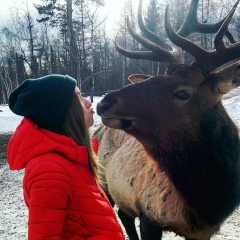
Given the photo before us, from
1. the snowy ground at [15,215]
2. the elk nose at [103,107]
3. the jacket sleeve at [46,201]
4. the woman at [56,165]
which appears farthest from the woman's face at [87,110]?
the snowy ground at [15,215]

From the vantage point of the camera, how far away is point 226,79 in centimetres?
311

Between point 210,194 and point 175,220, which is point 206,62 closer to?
point 210,194

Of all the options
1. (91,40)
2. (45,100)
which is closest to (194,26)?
(45,100)

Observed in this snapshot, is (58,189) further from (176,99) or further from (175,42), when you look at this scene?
(175,42)

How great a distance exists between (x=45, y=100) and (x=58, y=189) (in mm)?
553

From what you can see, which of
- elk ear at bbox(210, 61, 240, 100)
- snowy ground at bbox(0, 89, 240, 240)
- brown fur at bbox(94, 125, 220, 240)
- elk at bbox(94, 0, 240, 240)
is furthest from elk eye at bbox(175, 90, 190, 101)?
snowy ground at bbox(0, 89, 240, 240)

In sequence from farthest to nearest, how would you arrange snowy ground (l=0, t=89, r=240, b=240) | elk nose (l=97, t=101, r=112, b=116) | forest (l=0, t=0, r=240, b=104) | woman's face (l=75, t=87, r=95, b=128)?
forest (l=0, t=0, r=240, b=104), snowy ground (l=0, t=89, r=240, b=240), elk nose (l=97, t=101, r=112, b=116), woman's face (l=75, t=87, r=95, b=128)

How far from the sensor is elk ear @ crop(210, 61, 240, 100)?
3059 mm

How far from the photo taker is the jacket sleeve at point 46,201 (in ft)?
5.73

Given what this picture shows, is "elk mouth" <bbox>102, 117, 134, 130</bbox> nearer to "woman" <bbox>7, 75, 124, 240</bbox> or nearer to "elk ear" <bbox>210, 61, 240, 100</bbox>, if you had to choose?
"woman" <bbox>7, 75, 124, 240</bbox>

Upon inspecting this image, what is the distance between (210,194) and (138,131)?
853 millimetres

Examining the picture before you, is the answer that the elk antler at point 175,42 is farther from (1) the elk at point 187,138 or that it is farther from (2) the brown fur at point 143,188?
(2) the brown fur at point 143,188

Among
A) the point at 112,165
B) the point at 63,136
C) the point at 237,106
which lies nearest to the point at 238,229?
the point at 112,165

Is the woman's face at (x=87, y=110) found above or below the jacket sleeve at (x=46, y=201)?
above
